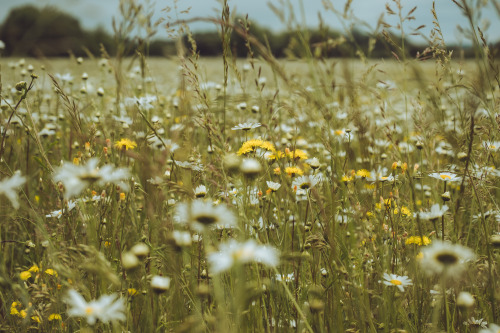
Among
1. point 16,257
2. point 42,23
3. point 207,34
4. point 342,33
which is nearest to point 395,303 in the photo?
point 342,33

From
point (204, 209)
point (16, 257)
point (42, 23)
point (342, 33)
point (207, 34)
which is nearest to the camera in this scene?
point (204, 209)

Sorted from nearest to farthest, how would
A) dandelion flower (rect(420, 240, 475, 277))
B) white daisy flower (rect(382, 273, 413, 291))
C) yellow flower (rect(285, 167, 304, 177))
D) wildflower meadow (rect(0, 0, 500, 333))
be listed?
dandelion flower (rect(420, 240, 475, 277)) < wildflower meadow (rect(0, 0, 500, 333)) < white daisy flower (rect(382, 273, 413, 291)) < yellow flower (rect(285, 167, 304, 177))

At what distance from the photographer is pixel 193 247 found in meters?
1.41

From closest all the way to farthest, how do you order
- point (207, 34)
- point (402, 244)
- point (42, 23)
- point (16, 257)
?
point (42, 23)
point (402, 244)
point (16, 257)
point (207, 34)

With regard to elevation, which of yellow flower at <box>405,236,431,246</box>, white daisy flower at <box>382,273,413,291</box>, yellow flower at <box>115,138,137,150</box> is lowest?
white daisy flower at <box>382,273,413,291</box>

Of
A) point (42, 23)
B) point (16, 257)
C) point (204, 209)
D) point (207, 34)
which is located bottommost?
point (16, 257)

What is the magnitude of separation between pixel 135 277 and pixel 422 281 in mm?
876

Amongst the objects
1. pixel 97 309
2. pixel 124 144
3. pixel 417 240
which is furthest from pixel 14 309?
pixel 417 240

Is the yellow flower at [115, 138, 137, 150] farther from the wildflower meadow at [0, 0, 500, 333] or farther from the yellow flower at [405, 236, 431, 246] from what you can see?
the yellow flower at [405, 236, 431, 246]

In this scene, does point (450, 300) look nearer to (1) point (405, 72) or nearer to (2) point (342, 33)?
(1) point (405, 72)

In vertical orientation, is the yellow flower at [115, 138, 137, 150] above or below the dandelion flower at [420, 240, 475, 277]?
above

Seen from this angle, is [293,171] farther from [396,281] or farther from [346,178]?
[396,281]

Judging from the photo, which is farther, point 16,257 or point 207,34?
point 207,34

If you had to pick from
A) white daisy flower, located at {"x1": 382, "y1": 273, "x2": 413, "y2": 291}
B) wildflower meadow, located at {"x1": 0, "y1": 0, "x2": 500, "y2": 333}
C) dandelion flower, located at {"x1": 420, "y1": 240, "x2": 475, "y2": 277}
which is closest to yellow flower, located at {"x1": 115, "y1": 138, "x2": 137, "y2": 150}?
wildflower meadow, located at {"x1": 0, "y1": 0, "x2": 500, "y2": 333}
